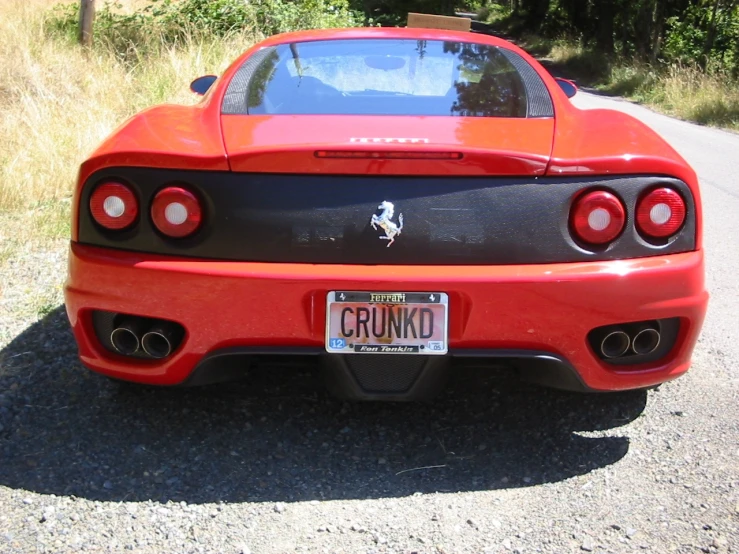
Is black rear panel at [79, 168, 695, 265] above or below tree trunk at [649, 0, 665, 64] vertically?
above

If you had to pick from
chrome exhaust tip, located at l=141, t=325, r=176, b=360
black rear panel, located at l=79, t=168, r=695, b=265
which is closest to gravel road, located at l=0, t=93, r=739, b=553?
chrome exhaust tip, located at l=141, t=325, r=176, b=360

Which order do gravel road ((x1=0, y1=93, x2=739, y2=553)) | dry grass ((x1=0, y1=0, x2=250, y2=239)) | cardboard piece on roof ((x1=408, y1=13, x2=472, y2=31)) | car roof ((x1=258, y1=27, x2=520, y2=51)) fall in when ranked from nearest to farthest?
1. gravel road ((x1=0, y1=93, x2=739, y2=553))
2. car roof ((x1=258, y1=27, x2=520, y2=51))
3. dry grass ((x1=0, y1=0, x2=250, y2=239))
4. cardboard piece on roof ((x1=408, y1=13, x2=472, y2=31))

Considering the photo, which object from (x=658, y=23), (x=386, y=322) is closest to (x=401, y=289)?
(x=386, y=322)

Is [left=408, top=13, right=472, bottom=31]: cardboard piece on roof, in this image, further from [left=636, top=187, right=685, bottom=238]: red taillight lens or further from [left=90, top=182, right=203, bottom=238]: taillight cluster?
[left=90, top=182, right=203, bottom=238]: taillight cluster

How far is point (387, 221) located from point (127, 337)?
2.99 feet

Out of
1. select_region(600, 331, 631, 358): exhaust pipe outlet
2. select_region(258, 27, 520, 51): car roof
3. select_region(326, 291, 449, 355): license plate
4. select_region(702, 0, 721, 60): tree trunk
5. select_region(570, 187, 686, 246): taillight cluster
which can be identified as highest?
select_region(258, 27, 520, 51): car roof

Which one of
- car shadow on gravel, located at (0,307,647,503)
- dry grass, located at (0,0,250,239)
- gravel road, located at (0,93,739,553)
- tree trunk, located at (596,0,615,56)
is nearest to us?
gravel road, located at (0,93,739,553)

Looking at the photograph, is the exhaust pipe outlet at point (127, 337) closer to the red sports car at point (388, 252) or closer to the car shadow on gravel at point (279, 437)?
the red sports car at point (388, 252)

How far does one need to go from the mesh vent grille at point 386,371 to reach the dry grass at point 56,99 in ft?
9.20

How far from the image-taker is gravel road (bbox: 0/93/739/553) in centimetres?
229

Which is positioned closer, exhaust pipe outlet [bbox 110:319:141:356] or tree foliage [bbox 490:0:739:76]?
exhaust pipe outlet [bbox 110:319:141:356]

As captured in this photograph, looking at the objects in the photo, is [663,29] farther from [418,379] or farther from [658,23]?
[418,379]

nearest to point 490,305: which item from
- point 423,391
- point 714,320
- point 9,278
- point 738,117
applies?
point 423,391

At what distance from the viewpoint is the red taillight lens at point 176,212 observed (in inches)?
96.0
